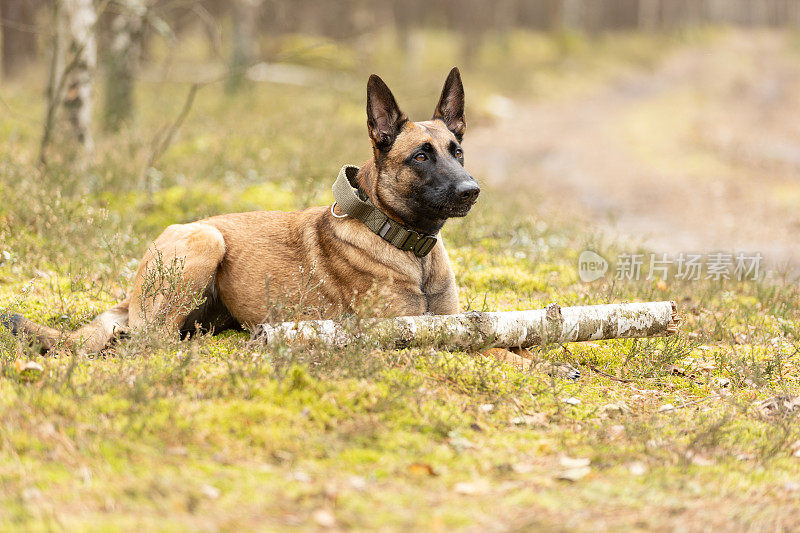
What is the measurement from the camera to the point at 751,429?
4805 millimetres

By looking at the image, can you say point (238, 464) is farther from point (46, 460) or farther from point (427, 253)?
point (427, 253)

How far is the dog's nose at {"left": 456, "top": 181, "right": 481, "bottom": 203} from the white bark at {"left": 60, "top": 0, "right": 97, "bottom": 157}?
7.52 m

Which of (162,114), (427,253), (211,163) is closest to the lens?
(427,253)

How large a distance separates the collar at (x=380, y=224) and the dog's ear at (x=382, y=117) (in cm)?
42

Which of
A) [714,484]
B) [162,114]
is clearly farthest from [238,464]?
[162,114]

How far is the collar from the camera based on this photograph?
582 centimetres

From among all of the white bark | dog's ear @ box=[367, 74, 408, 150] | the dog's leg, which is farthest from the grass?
the white bark

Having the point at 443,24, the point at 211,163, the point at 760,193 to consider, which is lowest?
the point at 760,193

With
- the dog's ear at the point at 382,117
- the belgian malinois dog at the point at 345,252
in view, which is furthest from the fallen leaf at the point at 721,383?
the dog's ear at the point at 382,117

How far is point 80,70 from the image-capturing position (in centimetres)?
1108

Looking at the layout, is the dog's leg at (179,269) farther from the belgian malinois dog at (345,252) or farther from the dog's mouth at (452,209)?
Result: the dog's mouth at (452,209)

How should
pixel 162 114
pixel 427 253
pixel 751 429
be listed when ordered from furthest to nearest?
pixel 162 114 → pixel 427 253 → pixel 751 429

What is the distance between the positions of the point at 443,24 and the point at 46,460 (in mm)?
46382

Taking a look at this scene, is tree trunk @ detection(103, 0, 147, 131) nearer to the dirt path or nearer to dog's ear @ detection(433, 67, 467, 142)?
the dirt path
